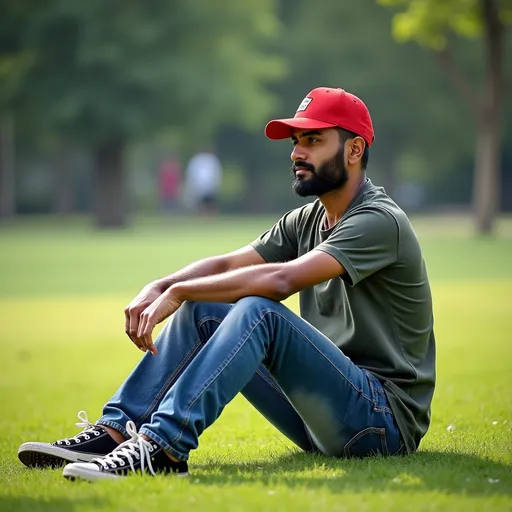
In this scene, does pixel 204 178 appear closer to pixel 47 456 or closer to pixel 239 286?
pixel 47 456

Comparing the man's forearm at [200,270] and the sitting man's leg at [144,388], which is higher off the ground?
the man's forearm at [200,270]

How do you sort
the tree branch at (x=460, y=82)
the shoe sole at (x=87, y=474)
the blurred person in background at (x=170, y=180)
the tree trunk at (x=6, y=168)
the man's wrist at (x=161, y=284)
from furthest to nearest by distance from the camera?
the blurred person in background at (x=170, y=180)
the tree trunk at (x=6, y=168)
the tree branch at (x=460, y=82)
the man's wrist at (x=161, y=284)
the shoe sole at (x=87, y=474)

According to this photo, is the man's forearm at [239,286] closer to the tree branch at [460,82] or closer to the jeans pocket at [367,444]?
the jeans pocket at [367,444]

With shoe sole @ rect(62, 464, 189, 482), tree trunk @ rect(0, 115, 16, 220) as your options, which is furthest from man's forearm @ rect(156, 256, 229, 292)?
tree trunk @ rect(0, 115, 16, 220)

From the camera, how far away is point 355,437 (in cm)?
489

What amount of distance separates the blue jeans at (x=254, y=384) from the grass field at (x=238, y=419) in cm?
15

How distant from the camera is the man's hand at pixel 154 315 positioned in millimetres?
4926

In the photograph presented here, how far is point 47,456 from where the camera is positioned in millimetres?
5004

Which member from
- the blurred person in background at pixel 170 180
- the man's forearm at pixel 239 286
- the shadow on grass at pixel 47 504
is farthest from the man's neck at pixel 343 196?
the blurred person in background at pixel 170 180

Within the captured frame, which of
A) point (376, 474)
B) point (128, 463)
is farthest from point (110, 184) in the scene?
point (376, 474)

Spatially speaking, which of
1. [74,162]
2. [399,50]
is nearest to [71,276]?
[399,50]

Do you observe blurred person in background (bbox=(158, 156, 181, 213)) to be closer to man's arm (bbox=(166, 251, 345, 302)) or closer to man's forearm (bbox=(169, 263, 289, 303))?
man's forearm (bbox=(169, 263, 289, 303))

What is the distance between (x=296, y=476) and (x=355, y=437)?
1.30ft

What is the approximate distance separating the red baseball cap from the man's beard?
125mm
